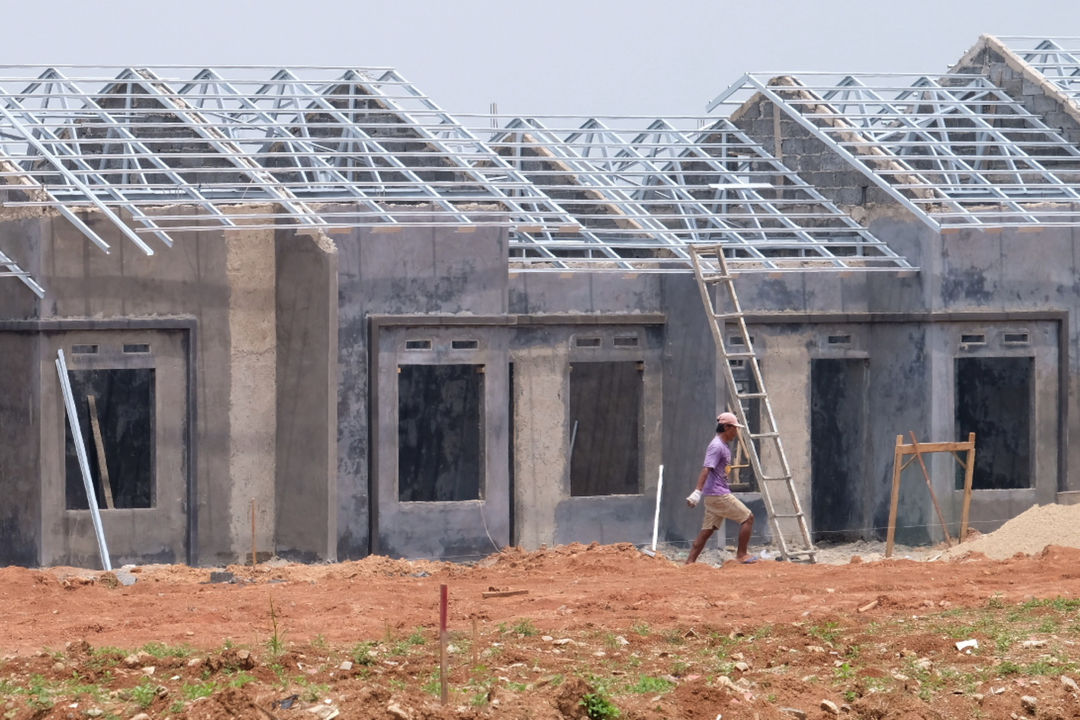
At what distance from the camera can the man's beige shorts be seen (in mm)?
15836

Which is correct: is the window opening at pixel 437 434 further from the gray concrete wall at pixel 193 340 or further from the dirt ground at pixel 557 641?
the dirt ground at pixel 557 641

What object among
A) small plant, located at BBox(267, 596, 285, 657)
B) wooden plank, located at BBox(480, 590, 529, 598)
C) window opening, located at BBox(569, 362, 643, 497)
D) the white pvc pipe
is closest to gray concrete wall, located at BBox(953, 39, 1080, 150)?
window opening, located at BBox(569, 362, 643, 497)

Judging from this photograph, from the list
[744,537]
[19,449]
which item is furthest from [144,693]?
[19,449]

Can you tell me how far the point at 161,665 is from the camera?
1064cm

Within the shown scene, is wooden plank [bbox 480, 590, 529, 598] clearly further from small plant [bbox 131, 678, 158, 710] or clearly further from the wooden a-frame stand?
the wooden a-frame stand

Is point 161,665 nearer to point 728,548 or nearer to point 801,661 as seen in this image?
point 801,661

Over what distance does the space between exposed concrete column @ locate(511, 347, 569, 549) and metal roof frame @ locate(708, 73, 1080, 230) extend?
4.64 meters

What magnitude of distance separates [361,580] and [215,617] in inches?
102

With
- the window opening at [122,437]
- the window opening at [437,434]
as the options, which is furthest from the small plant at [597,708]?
the window opening at [437,434]

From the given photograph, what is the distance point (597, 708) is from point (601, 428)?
13.3 m

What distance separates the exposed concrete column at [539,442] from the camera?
62.1ft

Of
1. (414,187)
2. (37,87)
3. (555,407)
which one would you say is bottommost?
(555,407)

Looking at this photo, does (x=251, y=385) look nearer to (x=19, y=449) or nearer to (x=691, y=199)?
(x=19, y=449)

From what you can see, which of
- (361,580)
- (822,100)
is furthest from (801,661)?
→ (822,100)
